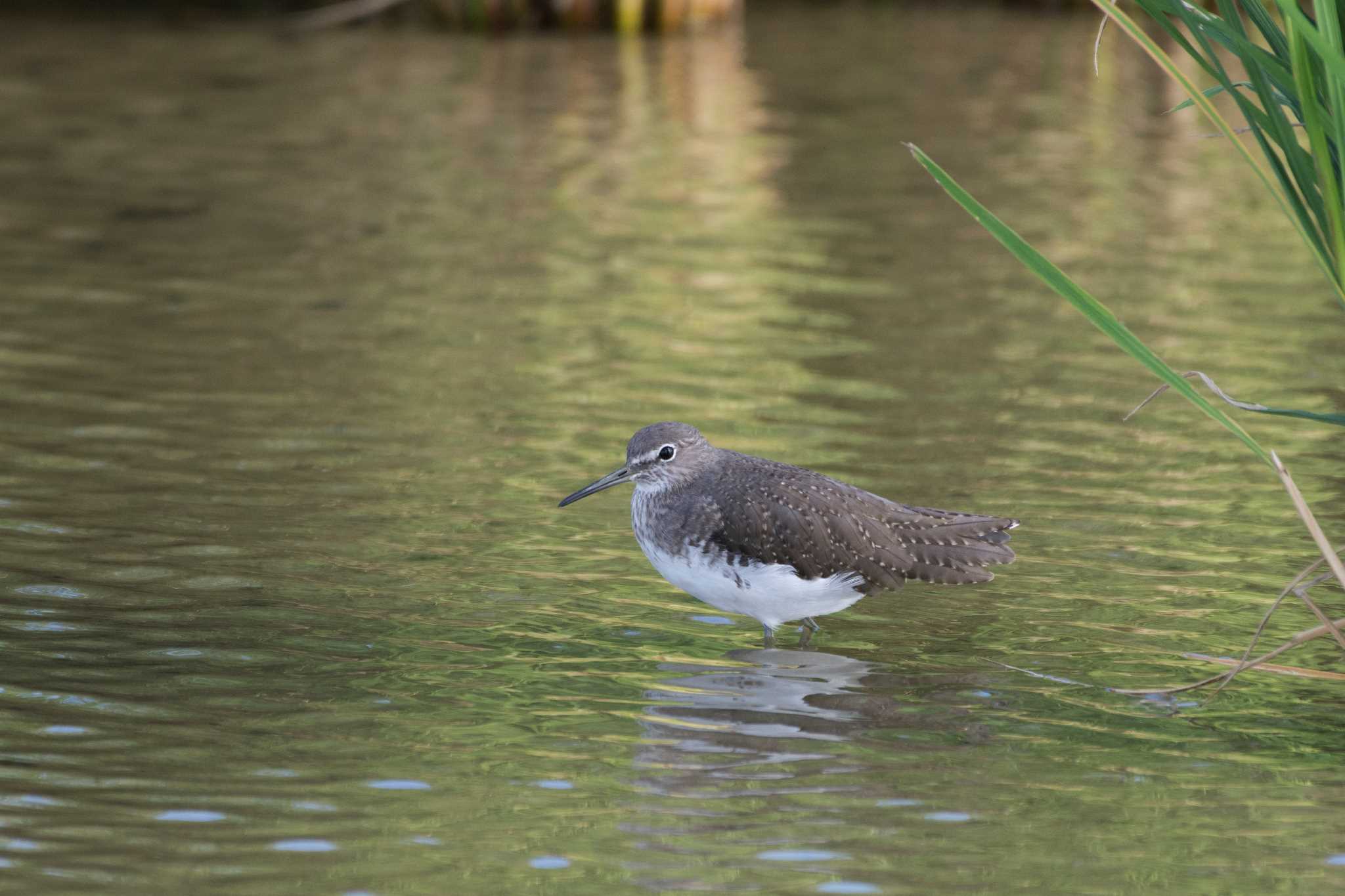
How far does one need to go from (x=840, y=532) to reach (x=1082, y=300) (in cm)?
233

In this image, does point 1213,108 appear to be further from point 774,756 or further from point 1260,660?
point 774,756

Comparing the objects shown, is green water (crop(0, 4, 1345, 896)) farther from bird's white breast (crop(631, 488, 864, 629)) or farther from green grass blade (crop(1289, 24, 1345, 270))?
green grass blade (crop(1289, 24, 1345, 270))

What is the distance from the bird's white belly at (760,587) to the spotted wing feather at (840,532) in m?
0.05

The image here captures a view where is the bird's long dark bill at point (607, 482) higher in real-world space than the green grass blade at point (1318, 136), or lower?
lower

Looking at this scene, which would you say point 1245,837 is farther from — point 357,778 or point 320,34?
point 320,34

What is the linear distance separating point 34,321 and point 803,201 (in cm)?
775

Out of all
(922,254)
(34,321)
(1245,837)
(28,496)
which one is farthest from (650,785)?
(922,254)

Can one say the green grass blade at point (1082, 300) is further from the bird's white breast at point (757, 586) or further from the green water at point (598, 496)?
the bird's white breast at point (757, 586)

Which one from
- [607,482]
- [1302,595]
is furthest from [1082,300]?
[607,482]

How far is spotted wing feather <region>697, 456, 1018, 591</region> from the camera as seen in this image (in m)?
8.51

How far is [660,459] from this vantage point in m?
9.02

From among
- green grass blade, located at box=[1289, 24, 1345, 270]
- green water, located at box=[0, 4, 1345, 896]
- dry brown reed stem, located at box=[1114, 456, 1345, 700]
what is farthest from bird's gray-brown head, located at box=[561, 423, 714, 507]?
green grass blade, located at box=[1289, 24, 1345, 270]

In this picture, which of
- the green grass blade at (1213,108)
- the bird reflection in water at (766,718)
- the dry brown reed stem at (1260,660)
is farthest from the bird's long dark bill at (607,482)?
the green grass blade at (1213,108)

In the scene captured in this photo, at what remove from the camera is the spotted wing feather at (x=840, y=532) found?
8508mm
